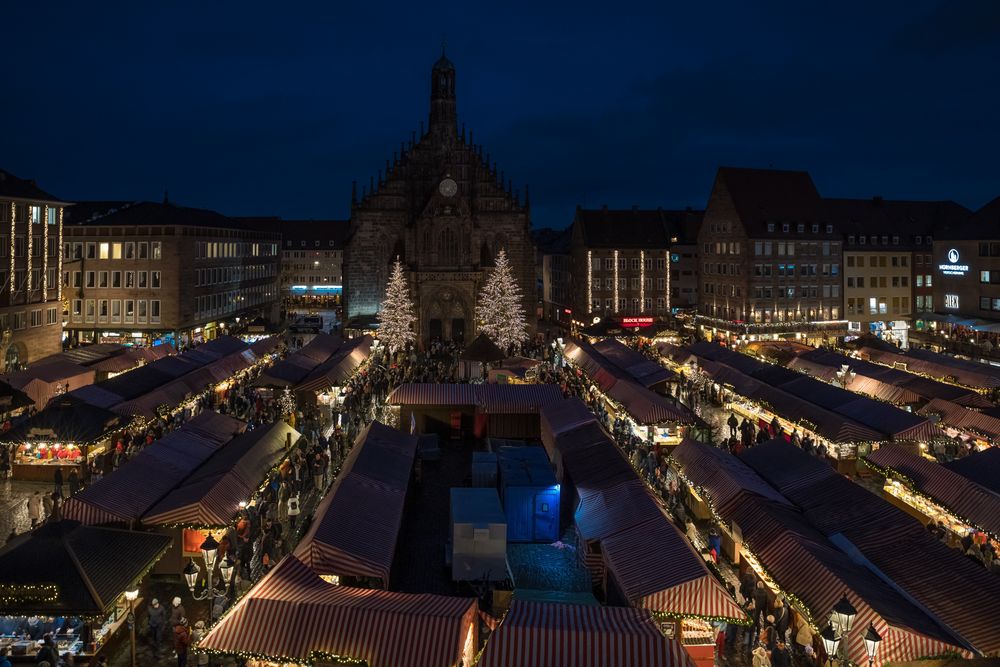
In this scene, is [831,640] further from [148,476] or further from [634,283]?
[634,283]

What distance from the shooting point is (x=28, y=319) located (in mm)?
45406

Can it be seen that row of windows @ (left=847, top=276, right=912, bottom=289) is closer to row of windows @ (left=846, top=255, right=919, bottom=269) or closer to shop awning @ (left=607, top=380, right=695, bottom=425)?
row of windows @ (left=846, top=255, right=919, bottom=269)

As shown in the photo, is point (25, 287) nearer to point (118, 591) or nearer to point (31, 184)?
point (31, 184)

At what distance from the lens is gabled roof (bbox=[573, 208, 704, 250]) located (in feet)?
233

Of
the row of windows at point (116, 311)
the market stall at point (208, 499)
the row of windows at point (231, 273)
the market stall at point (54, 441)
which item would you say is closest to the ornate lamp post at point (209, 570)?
the market stall at point (208, 499)

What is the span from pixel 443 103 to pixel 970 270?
43.5m

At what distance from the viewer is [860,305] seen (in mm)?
66312

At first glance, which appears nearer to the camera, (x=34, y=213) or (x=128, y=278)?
(x=34, y=213)

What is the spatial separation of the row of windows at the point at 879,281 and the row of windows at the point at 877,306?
104 centimetres

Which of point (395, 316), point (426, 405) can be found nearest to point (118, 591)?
point (426, 405)

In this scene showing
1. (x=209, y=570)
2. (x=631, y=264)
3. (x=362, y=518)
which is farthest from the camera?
(x=631, y=264)

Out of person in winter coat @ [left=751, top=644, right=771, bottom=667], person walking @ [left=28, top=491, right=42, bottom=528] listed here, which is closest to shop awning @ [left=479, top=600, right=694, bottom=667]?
person in winter coat @ [left=751, top=644, right=771, bottom=667]

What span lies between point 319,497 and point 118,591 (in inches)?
397

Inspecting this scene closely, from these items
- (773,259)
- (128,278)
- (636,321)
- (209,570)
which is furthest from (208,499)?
(773,259)
